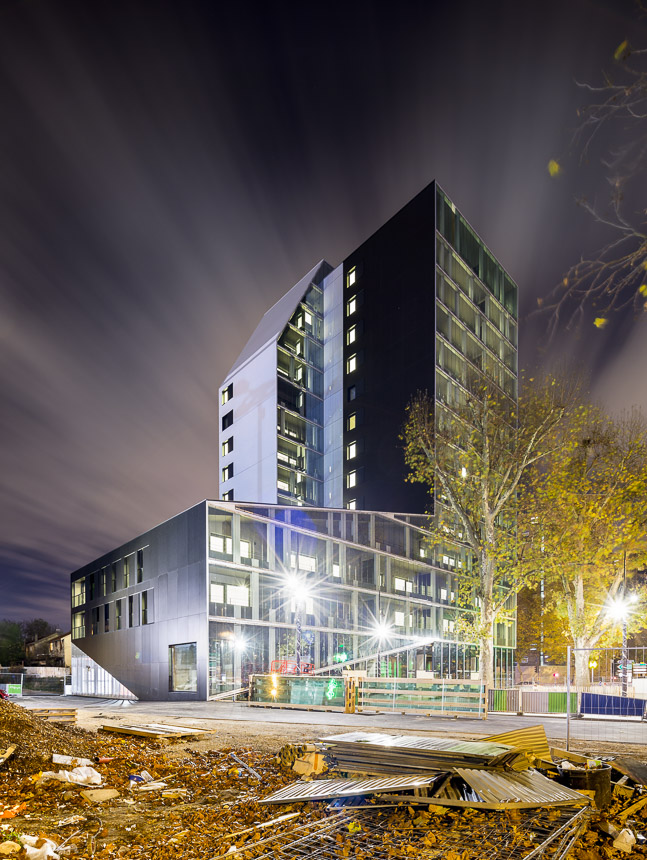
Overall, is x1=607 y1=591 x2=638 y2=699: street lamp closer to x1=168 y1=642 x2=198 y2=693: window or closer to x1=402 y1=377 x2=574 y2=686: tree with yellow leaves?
x1=402 y1=377 x2=574 y2=686: tree with yellow leaves

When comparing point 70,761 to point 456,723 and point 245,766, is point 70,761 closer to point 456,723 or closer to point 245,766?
point 245,766

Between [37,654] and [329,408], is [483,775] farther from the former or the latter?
[37,654]

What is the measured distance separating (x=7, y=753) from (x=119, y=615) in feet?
116

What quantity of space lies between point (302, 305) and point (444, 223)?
15406 mm

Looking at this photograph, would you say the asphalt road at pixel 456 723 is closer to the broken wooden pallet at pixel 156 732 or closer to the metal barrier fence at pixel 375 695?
the metal barrier fence at pixel 375 695

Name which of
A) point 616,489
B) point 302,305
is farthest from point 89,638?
point 616,489

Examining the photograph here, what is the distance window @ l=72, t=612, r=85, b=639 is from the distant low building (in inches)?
1541

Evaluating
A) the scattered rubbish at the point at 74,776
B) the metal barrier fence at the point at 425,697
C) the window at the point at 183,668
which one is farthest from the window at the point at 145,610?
the scattered rubbish at the point at 74,776

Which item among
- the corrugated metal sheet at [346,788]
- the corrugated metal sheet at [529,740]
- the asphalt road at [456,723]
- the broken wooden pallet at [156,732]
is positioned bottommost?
the asphalt road at [456,723]

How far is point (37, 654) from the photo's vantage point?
327 feet

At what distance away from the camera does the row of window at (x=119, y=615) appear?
124ft

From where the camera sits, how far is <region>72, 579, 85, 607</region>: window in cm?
5178

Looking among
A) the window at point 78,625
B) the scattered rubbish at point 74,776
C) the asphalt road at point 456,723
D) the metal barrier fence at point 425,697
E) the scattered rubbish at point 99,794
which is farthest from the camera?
the window at point 78,625

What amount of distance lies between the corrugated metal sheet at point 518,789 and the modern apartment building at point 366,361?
3987cm
